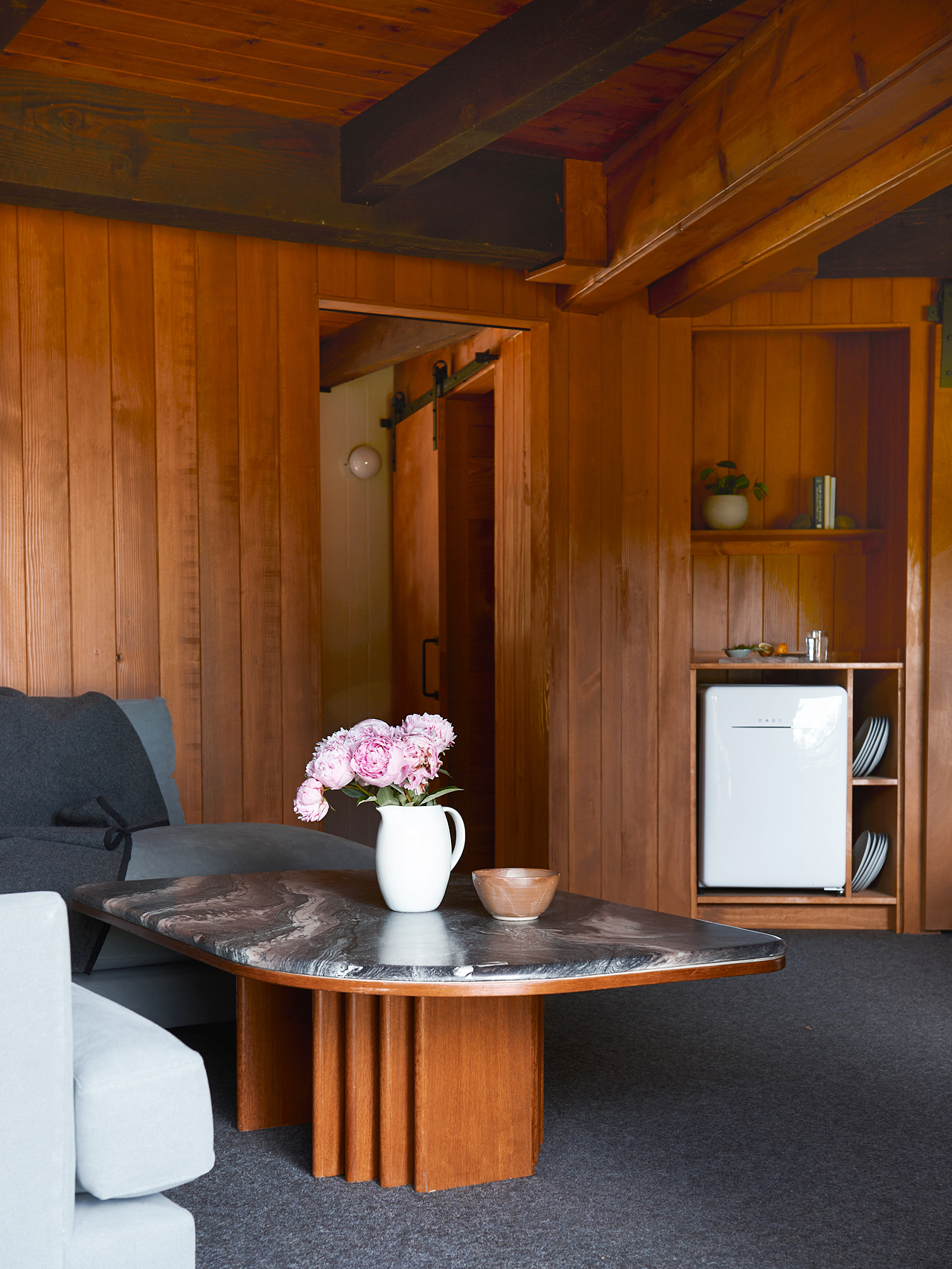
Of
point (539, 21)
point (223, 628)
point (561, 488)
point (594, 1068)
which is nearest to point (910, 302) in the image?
point (561, 488)

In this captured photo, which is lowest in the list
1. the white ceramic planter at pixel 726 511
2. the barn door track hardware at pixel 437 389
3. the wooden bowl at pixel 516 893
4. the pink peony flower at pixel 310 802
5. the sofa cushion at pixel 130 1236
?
the sofa cushion at pixel 130 1236

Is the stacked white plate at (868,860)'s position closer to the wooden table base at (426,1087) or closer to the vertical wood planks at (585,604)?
the vertical wood planks at (585,604)

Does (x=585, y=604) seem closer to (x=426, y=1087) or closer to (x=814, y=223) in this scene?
(x=814, y=223)

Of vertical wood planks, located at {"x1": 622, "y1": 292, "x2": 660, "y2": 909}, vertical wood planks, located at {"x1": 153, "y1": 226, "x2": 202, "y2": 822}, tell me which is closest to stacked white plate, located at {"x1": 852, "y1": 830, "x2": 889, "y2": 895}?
vertical wood planks, located at {"x1": 622, "y1": 292, "x2": 660, "y2": 909}

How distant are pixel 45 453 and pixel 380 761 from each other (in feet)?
5.83

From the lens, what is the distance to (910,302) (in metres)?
4.13

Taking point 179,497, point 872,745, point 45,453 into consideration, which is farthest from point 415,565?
point 45,453

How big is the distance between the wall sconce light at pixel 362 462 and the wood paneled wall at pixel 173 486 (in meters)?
2.14

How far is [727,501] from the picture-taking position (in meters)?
4.36

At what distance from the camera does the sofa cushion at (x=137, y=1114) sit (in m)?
1.26

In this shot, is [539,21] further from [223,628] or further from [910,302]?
[910,302]

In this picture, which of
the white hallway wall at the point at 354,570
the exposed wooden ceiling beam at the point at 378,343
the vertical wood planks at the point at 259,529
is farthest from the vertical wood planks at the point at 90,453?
the white hallway wall at the point at 354,570

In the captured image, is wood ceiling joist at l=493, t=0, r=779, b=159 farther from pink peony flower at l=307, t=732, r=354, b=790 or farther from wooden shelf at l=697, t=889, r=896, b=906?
wooden shelf at l=697, t=889, r=896, b=906

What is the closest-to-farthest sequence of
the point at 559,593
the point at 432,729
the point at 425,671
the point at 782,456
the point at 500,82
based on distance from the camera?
the point at 432,729 → the point at 500,82 → the point at 559,593 → the point at 782,456 → the point at 425,671
